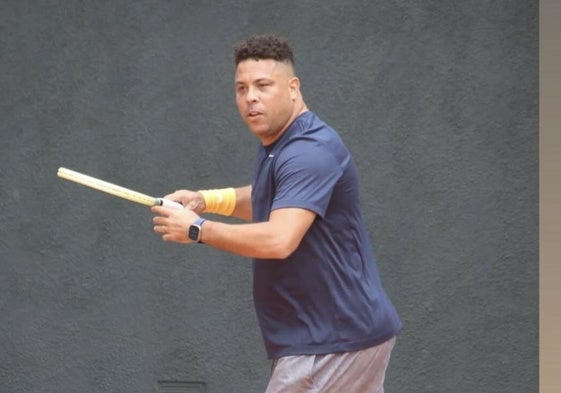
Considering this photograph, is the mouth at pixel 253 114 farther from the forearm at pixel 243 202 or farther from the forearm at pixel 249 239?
the forearm at pixel 243 202

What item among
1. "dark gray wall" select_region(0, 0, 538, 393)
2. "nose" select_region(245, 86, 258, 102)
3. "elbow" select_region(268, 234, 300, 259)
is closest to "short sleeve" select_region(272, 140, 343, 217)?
"elbow" select_region(268, 234, 300, 259)

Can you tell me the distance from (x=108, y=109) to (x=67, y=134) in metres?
0.24

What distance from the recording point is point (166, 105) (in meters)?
6.06

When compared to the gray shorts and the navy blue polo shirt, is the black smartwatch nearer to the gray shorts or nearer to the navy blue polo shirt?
the navy blue polo shirt

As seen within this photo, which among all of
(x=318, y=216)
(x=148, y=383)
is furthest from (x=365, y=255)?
(x=148, y=383)

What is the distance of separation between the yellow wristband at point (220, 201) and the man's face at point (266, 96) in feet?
1.65

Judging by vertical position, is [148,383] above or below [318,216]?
below

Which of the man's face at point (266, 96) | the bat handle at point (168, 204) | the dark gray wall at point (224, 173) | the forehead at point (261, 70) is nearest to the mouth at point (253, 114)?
the man's face at point (266, 96)

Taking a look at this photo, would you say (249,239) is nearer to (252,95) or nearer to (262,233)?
(262,233)

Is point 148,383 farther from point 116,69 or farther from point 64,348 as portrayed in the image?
point 116,69

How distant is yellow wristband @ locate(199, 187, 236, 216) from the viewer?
4.84m

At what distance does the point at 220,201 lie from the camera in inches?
191

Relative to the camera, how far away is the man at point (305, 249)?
420 cm

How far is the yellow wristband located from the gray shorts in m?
0.75
